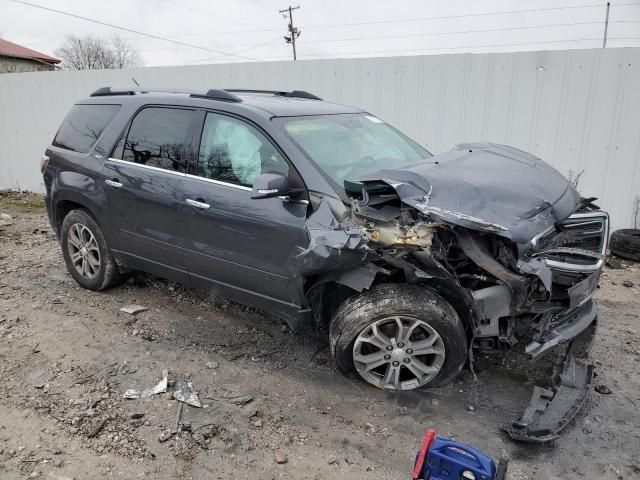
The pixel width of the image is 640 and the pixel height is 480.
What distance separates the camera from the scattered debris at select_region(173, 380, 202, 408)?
3135 millimetres

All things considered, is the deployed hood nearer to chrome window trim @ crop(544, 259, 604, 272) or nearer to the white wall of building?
chrome window trim @ crop(544, 259, 604, 272)

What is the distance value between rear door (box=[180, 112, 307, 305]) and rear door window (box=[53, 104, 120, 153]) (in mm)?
1283

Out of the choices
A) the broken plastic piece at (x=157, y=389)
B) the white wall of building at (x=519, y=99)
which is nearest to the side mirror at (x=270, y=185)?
the broken plastic piece at (x=157, y=389)

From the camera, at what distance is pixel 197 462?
2629 millimetres

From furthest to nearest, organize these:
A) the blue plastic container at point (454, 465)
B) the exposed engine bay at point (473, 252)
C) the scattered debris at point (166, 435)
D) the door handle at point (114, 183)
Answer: the door handle at point (114, 183) → the exposed engine bay at point (473, 252) → the scattered debris at point (166, 435) → the blue plastic container at point (454, 465)

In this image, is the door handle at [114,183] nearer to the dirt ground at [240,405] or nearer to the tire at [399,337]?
the dirt ground at [240,405]

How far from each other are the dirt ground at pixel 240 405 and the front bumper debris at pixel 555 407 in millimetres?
107

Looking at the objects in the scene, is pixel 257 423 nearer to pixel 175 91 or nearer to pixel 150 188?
pixel 150 188

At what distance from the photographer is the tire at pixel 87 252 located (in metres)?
4.59

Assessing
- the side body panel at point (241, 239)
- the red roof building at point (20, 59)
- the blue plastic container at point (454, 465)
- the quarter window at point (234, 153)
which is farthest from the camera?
the red roof building at point (20, 59)

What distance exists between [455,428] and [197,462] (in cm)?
148

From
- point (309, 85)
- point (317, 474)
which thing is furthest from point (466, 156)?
point (309, 85)

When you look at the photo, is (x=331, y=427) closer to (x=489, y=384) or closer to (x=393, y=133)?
(x=489, y=384)

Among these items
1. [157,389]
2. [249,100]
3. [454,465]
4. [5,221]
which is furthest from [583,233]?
[5,221]
